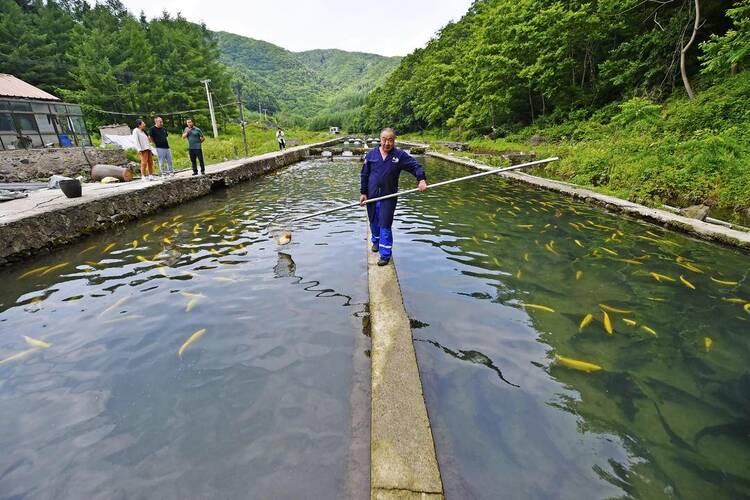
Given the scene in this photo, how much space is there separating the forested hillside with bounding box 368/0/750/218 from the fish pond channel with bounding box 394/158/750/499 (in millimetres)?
4039

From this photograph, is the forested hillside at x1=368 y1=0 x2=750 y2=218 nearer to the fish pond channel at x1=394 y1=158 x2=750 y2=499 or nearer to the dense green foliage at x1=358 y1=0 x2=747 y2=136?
the dense green foliage at x1=358 y1=0 x2=747 y2=136

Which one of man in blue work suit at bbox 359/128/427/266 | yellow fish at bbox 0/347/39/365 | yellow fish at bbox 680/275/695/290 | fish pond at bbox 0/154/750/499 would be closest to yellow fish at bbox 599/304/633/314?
fish pond at bbox 0/154/750/499

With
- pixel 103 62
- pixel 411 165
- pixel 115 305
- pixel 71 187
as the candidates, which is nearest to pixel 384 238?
pixel 411 165

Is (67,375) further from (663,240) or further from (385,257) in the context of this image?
(663,240)

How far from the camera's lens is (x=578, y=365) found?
139 inches

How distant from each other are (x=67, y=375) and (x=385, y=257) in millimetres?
4075

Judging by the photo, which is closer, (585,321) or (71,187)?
(585,321)

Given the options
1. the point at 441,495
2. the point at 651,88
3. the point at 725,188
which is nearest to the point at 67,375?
the point at 441,495

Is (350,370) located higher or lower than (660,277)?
higher

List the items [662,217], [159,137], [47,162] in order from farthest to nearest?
[47,162] → [159,137] → [662,217]

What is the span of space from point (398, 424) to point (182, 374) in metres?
2.40

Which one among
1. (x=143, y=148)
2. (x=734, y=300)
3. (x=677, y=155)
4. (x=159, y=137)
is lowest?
(x=734, y=300)

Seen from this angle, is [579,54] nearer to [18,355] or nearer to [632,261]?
[632,261]

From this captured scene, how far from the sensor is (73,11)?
60031 millimetres
